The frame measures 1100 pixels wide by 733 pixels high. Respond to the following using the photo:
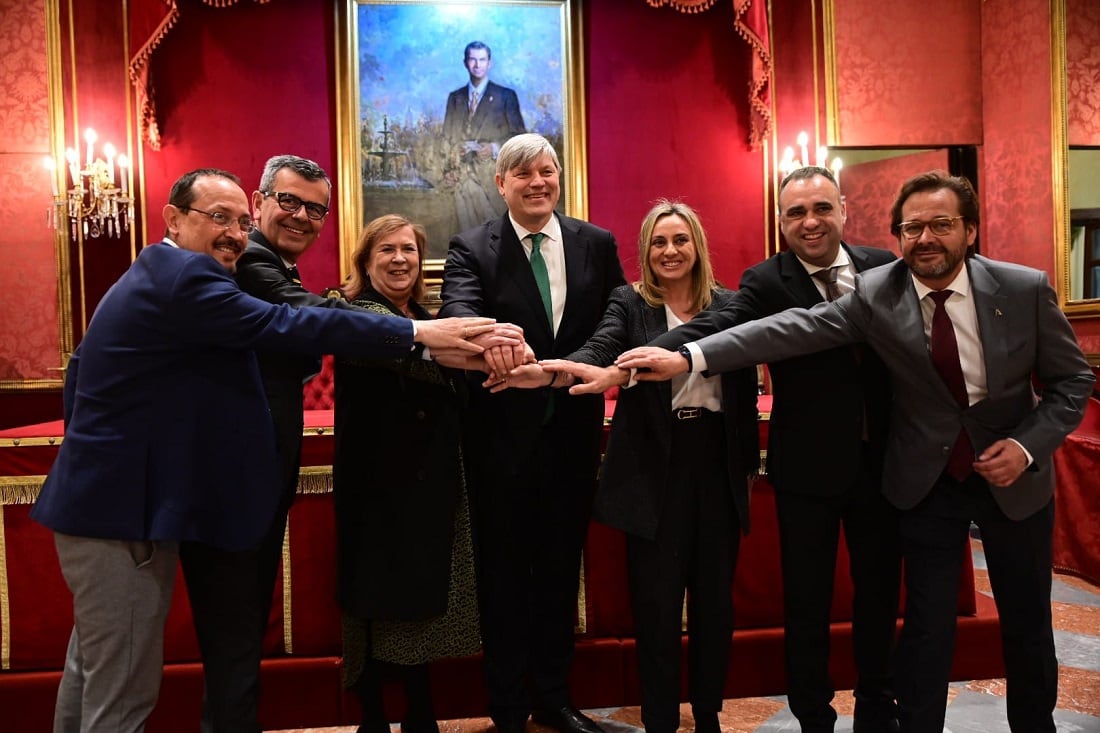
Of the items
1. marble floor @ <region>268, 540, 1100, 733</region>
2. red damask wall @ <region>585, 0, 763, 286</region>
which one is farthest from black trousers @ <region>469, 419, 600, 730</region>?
red damask wall @ <region>585, 0, 763, 286</region>

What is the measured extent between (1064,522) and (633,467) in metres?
3.38

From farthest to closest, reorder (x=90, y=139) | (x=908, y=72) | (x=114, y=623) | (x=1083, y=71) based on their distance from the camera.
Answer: (x=908, y=72) → (x=1083, y=71) → (x=90, y=139) → (x=114, y=623)

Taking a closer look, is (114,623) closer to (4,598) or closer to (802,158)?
(4,598)

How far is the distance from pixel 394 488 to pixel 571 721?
37.7 inches

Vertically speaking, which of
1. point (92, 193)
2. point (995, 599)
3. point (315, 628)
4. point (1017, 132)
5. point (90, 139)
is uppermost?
point (1017, 132)

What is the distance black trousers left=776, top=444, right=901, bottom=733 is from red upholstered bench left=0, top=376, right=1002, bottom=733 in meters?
0.56

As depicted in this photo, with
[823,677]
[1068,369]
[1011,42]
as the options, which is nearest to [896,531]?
[823,677]

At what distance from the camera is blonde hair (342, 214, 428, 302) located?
2.34m

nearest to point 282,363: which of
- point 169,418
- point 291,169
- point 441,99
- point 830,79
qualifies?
point 169,418

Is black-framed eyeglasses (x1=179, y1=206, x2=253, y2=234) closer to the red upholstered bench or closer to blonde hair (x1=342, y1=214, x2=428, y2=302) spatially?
blonde hair (x1=342, y1=214, x2=428, y2=302)

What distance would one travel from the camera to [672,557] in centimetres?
225

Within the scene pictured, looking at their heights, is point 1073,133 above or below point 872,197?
above

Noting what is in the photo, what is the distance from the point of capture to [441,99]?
5.52 metres

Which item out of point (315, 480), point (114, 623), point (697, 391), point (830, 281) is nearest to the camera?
point (114, 623)
